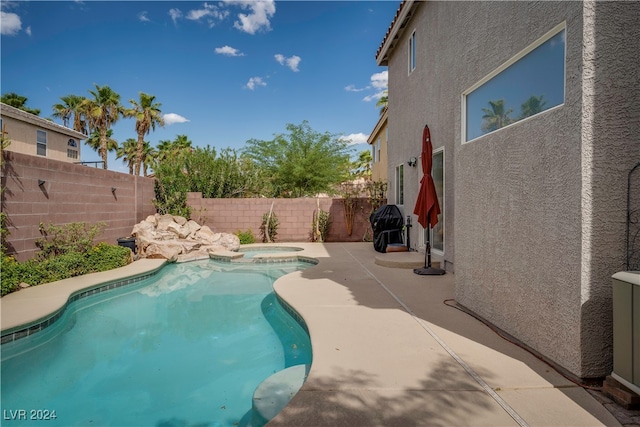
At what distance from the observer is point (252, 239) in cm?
1395

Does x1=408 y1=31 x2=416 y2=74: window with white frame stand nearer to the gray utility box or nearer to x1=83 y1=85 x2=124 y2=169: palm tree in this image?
the gray utility box

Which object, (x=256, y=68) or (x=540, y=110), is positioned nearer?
(x=540, y=110)

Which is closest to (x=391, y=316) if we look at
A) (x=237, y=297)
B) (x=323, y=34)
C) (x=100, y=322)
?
(x=237, y=297)

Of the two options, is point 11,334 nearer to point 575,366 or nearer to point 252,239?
point 575,366

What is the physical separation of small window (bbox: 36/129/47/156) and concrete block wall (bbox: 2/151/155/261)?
814 cm

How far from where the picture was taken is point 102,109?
25516 millimetres

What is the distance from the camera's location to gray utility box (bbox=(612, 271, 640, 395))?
2221 millimetres

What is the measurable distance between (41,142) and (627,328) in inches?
846

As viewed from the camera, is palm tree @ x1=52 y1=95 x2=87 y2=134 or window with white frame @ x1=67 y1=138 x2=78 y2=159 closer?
window with white frame @ x1=67 y1=138 x2=78 y2=159

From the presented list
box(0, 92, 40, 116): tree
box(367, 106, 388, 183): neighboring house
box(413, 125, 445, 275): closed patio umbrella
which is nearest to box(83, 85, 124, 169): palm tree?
box(0, 92, 40, 116): tree

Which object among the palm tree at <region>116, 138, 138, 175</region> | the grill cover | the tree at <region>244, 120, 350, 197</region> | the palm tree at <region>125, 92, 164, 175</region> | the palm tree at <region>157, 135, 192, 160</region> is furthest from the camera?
the palm tree at <region>157, 135, 192, 160</region>

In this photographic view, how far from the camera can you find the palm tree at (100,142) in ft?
92.1

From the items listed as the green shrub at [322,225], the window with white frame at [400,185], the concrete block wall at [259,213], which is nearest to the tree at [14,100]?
the concrete block wall at [259,213]

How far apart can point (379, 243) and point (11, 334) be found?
8276 millimetres
